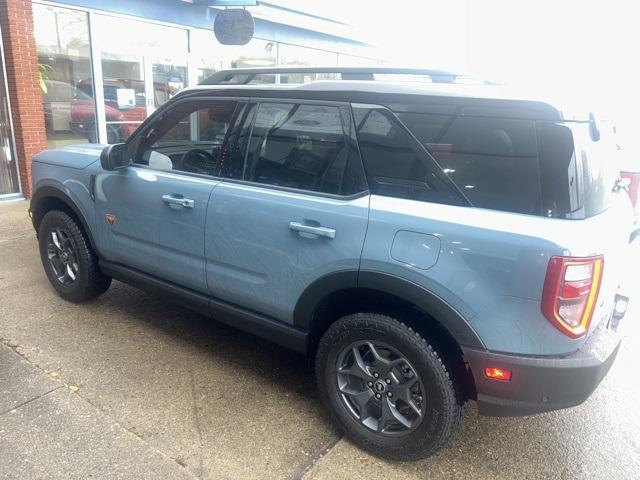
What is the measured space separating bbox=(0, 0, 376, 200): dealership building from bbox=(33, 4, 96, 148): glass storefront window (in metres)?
0.02

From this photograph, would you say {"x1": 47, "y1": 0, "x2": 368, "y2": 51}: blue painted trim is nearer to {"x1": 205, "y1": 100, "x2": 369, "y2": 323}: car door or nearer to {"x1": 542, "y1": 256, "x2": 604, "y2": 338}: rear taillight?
{"x1": 205, "y1": 100, "x2": 369, "y2": 323}: car door

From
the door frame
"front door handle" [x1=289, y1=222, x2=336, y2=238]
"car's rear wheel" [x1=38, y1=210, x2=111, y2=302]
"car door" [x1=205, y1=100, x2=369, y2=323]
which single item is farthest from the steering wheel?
the door frame

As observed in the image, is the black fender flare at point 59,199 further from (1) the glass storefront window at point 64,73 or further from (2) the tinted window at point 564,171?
(1) the glass storefront window at point 64,73

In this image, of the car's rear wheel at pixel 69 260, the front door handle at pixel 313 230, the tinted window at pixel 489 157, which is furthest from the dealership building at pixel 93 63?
the tinted window at pixel 489 157

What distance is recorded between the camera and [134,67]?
9680mm

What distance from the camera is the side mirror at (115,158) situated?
3602 mm

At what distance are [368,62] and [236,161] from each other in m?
15.2

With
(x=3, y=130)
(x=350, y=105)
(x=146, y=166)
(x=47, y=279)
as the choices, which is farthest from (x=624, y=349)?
(x=3, y=130)

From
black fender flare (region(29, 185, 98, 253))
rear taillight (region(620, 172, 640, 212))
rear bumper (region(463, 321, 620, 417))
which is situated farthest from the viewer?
black fender flare (region(29, 185, 98, 253))

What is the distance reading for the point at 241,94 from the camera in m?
3.19

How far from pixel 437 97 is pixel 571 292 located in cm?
103

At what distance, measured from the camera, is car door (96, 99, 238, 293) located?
3262mm

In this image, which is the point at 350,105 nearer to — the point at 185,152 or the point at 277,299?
the point at 277,299

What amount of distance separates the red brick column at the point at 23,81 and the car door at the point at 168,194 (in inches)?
194
